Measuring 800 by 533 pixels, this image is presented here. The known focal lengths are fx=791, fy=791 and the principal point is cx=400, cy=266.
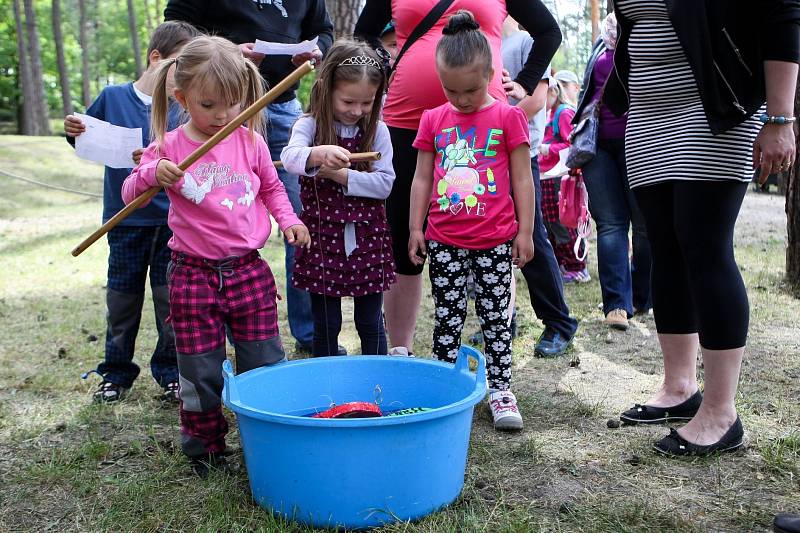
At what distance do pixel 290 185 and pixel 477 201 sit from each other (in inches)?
49.0

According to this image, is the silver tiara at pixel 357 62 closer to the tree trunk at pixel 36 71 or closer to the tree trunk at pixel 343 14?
the tree trunk at pixel 343 14

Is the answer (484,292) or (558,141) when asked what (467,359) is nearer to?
(484,292)

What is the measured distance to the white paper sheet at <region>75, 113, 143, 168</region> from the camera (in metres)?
2.80

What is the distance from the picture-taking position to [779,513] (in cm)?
207

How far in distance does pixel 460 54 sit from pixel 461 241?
0.64 m

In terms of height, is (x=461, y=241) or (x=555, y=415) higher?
(x=461, y=241)

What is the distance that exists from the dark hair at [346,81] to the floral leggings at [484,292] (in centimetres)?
45

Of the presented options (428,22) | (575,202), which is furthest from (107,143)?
(575,202)

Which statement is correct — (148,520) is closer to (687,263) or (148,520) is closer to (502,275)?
(502,275)

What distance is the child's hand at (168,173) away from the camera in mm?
2229

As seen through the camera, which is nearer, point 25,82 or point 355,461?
point 355,461

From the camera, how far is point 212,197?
2.37 meters

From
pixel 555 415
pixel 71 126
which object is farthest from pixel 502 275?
pixel 71 126

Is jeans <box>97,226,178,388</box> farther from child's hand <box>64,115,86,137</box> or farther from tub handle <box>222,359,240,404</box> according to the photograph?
tub handle <box>222,359,240,404</box>
